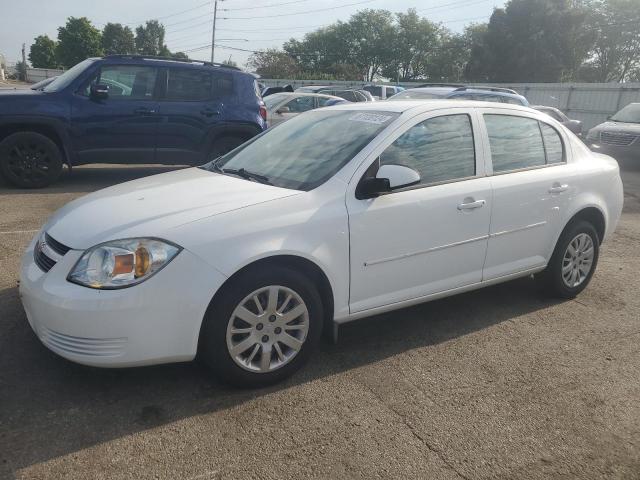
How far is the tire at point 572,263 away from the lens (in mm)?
4688

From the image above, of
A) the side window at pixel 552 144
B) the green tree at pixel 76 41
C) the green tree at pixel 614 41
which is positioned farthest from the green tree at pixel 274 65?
the side window at pixel 552 144

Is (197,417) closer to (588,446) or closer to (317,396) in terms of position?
(317,396)

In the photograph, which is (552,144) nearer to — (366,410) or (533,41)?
(366,410)

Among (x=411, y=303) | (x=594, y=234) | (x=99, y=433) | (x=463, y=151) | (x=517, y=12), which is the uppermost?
(x=517, y=12)

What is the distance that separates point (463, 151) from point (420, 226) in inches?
29.9

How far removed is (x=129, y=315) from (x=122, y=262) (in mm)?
270

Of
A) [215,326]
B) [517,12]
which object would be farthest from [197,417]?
[517,12]

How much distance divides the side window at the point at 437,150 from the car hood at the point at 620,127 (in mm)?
12107

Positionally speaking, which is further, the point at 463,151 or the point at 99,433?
the point at 463,151

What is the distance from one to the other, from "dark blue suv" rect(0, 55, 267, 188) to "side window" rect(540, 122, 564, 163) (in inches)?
214

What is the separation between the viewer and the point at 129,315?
2824 millimetres

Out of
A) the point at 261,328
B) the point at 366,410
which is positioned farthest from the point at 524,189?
the point at 261,328

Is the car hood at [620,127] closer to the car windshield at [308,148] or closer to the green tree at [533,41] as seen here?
the car windshield at [308,148]

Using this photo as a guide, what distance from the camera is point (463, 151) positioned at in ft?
13.4
